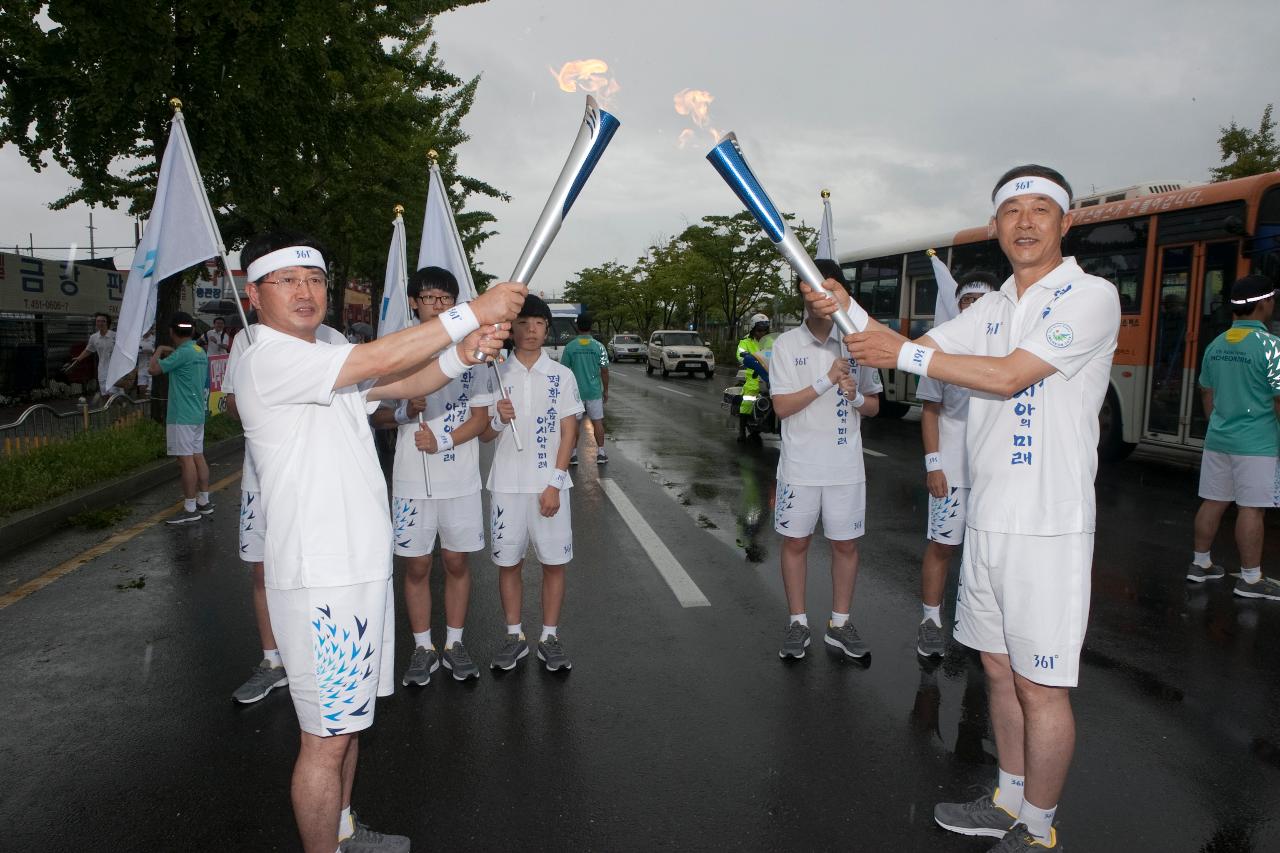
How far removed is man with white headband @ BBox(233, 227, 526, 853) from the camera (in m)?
2.54

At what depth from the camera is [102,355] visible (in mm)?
16672

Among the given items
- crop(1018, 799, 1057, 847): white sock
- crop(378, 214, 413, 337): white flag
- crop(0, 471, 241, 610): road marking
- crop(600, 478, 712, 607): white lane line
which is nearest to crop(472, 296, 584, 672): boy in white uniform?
crop(378, 214, 413, 337): white flag

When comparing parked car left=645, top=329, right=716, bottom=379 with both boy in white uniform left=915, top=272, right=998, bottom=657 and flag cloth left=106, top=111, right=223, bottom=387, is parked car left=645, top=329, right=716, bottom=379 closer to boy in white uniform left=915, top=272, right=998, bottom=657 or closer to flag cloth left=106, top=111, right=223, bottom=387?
boy in white uniform left=915, top=272, right=998, bottom=657

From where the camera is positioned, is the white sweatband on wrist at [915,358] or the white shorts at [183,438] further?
the white shorts at [183,438]

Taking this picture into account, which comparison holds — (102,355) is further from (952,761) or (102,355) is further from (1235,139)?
(1235,139)

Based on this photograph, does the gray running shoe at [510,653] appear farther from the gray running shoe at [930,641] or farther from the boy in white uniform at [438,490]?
the gray running shoe at [930,641]

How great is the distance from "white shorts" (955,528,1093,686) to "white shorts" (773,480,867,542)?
1.66 metres

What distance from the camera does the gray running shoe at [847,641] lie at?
15.1 feet

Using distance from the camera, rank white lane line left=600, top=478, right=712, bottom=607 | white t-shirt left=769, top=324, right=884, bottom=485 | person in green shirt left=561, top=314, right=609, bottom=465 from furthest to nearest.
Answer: person in green shirt left=561, top=314, right=609, bottom=465 < white lane line left=600, top=478, right=712, bottom=607 < white t-shirt left=769, top=324, right=884, bottom=485

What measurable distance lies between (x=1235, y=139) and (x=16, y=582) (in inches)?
1009

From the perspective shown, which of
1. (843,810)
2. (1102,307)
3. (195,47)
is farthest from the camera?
(195,47)

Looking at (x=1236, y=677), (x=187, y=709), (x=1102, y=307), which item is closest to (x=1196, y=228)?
(x=1236, y=677)

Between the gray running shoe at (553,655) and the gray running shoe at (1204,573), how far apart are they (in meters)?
4.68

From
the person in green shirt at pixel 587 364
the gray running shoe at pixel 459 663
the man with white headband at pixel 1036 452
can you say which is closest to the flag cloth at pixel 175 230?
the gray running shoe at pixel 459 663
